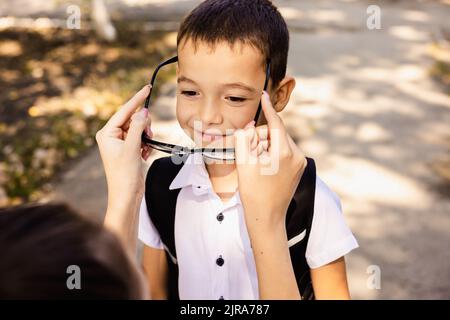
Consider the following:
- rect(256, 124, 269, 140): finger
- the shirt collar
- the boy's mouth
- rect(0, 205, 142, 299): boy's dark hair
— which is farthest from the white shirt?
rect(0, 205, 142, 299): boy's dark hair

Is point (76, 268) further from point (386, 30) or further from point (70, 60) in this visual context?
point (386, 30)

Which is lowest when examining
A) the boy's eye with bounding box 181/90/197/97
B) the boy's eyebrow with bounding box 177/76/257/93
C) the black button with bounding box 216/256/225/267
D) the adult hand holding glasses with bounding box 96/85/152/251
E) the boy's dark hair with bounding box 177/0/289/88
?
the black button with bounding box 216/256/225/267

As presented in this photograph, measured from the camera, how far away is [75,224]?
790mm

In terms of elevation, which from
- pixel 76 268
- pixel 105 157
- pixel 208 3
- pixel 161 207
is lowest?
pixel 161 207

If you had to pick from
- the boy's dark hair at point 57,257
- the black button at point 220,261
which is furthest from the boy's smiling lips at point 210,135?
the boy's dark hair at point 57,257

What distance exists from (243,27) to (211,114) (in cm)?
27

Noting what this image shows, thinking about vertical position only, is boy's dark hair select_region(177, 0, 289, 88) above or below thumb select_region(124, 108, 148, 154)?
above

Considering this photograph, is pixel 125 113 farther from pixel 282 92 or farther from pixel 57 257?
pixel 57 257

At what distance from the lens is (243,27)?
1527mm

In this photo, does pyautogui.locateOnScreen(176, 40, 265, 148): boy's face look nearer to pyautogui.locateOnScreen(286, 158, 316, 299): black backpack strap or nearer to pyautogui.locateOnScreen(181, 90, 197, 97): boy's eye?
pyautogui.locateOnScreen(181, 90, 197, 97): boy's eye

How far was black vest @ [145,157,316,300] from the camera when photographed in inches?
59.7

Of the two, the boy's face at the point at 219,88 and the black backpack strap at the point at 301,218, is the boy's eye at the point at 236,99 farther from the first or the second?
the black backpack strap at the point at 301,218

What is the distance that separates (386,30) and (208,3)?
5.62 meters
